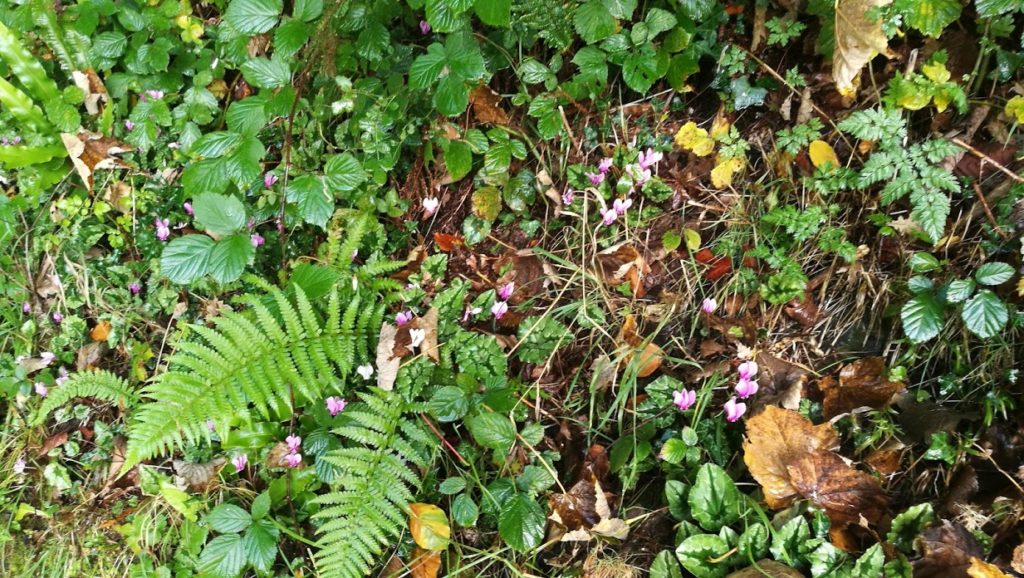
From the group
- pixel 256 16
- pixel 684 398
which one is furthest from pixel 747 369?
pixel 256 16

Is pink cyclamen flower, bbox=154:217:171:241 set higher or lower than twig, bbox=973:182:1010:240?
lower

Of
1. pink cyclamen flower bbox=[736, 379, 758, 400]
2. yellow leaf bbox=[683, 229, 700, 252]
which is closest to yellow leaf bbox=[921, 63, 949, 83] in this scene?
yellow leaf bbox=[683, 229, 700, 252]

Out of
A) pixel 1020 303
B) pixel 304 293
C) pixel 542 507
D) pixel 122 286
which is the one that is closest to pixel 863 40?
pixel 1020 303

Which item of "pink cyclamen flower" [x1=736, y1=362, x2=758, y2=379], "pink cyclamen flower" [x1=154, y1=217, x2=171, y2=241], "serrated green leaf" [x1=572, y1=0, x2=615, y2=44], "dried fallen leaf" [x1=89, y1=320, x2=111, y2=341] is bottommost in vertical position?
"dried fallen leaf" [x1=89, y1=320, x2=111, y2=341]

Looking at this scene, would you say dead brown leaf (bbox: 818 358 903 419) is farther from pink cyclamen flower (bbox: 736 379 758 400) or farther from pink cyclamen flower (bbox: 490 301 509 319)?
pink cyclamen flower (bbox: 490 301 509 319)

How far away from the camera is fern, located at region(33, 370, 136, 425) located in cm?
273

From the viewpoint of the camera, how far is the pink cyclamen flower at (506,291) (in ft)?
8.03

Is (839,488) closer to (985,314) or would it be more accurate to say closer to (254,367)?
(985,314)

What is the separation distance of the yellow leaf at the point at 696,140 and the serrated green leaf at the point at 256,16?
160 centimetres

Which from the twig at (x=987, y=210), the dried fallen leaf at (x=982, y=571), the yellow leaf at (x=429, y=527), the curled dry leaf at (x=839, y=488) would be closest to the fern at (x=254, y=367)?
the yellow leaf at (x=429, y=527)

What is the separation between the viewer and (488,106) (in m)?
2.65

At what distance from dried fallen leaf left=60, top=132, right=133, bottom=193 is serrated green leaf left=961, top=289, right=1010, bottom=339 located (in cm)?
368

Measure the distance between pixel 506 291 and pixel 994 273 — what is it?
156cm

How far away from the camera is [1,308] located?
126 inches
